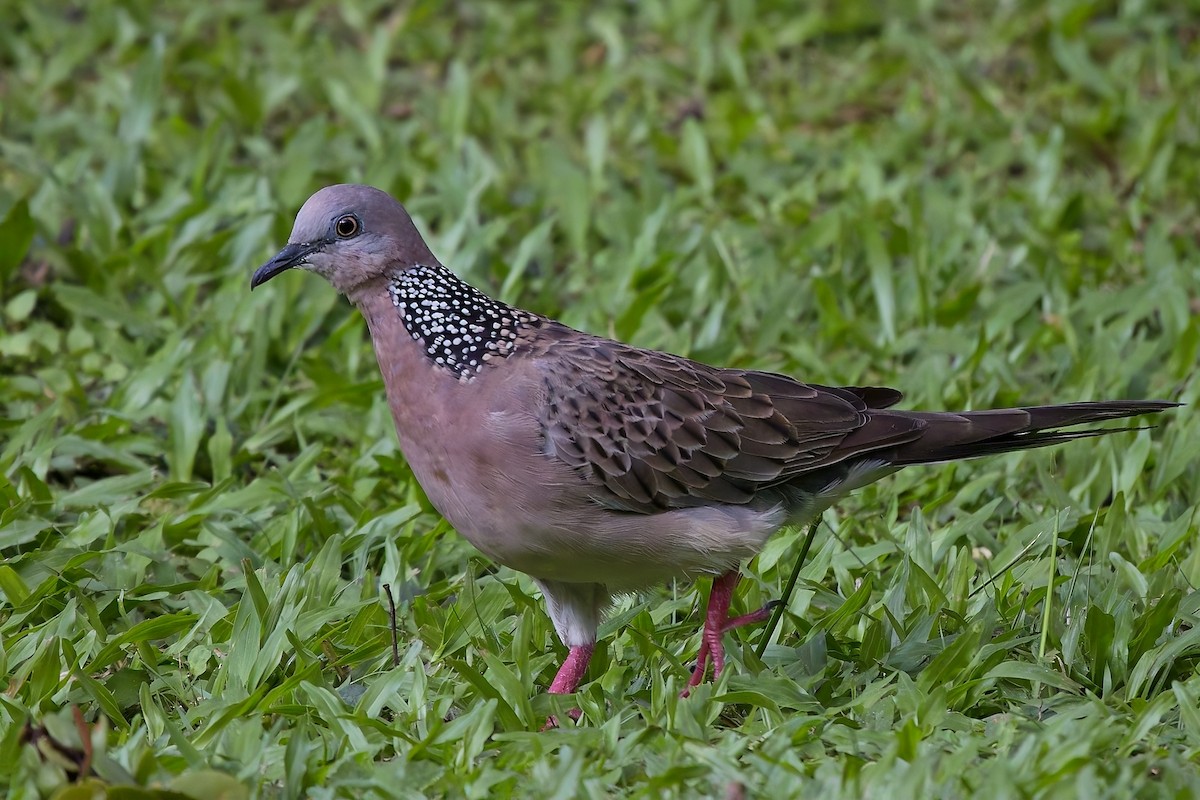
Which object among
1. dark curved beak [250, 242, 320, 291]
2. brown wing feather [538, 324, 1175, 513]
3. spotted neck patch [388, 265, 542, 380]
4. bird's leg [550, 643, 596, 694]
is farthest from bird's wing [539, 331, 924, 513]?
dark curved beak [250, 242, 320, 291]

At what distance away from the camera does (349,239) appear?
4.87 m

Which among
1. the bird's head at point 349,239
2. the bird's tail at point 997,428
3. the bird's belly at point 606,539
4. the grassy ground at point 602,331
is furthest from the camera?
the bird's head at point 349,239

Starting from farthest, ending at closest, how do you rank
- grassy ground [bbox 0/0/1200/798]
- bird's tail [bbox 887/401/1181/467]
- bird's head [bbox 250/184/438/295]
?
bird's head [bbox 250/184/438/295]
bird's tail [bbox 887/401/1181/467]
grassy ground [bbox 0/0/1200/798]

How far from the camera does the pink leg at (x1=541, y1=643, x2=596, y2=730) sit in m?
4.59

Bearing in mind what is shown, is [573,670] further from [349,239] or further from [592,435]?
[349,239]

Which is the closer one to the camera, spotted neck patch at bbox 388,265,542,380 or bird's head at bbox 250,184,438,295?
spotted neck patch at bbox 388,265,542,380

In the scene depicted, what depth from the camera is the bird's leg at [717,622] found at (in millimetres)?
4586

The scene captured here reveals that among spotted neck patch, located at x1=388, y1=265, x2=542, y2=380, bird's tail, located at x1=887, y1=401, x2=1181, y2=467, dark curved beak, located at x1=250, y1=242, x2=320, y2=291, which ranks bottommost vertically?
bird's tail, located at x1=887, y1=401, x2=1181, y2=467

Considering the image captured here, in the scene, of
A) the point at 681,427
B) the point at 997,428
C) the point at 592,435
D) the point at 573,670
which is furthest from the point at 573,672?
the point at 997,428

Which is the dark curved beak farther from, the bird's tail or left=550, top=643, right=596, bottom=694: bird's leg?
the bird's tail

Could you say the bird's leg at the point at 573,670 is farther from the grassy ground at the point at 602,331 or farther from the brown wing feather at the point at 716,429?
the brown wing feather at the point at 716,429

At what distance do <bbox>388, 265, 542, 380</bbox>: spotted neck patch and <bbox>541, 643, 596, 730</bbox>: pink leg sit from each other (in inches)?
36.5

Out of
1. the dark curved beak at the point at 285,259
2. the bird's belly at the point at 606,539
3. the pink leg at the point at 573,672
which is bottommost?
the pink leg at the point at 573,672

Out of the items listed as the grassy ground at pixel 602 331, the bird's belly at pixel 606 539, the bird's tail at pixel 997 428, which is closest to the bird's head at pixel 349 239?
the bird's belly at pixel 606 539
